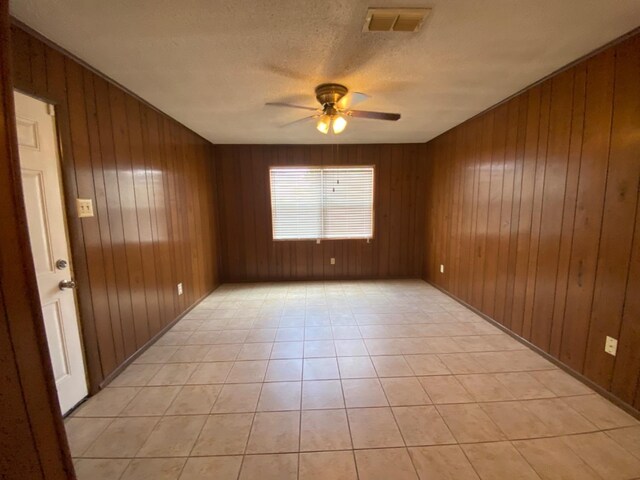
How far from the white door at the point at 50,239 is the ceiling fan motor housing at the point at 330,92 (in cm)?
186

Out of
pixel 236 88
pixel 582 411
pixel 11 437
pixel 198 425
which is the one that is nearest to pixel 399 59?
pixel 236 88

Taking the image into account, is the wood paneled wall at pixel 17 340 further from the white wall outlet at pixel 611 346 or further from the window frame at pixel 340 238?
the window frame at pixel 340 238

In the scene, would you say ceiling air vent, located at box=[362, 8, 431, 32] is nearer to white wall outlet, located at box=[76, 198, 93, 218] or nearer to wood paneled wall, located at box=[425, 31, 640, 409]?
wood paneled wall, located at box=[425, 31, 640, 409]

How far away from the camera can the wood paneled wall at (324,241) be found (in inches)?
177

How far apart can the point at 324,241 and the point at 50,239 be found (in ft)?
11.6

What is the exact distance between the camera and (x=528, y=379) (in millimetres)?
2053

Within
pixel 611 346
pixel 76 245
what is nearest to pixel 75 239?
pixel 76 245

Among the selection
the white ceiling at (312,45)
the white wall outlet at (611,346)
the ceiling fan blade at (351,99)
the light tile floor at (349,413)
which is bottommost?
the light tile floor at (349,413)

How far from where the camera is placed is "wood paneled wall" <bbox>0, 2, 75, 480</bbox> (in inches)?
25.2

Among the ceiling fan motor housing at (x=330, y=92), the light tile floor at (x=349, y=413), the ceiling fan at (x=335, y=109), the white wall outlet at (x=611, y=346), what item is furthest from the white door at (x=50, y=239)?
the white wall outlet at (x=611, y=346)

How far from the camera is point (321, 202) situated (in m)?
4.66

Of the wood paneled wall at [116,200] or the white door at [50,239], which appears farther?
the wood paneled wall at [116,200]

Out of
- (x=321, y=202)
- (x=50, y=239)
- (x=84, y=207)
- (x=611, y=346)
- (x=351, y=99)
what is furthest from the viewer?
(x=321, y=202)

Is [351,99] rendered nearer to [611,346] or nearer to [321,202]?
[321,202]
